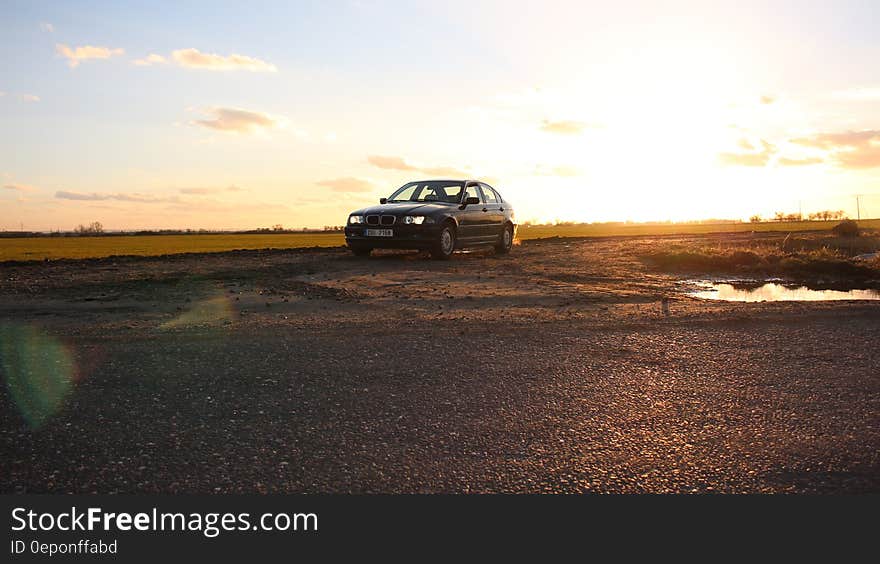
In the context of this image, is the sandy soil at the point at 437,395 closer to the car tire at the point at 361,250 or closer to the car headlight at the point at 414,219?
the car headlight at the point at 414,219

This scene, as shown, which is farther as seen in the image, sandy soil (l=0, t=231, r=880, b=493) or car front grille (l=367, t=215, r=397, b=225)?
car front grille (l=367, t=215, r=397, b=225)

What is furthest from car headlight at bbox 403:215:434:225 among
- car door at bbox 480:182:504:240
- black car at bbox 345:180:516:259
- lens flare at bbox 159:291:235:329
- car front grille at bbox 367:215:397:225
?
lens flare at bbox 159:291:235:329

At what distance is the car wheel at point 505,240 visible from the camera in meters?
18.7

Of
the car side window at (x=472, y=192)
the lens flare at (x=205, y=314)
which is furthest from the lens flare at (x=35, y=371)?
the car side window at (x=472, y=192)

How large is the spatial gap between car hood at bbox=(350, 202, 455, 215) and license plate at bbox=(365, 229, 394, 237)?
0.40m

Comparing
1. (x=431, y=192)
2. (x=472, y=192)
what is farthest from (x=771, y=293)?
(x=431, y=192)

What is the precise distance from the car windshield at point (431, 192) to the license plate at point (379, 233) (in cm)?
141

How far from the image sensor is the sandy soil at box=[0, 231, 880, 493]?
11.3ft

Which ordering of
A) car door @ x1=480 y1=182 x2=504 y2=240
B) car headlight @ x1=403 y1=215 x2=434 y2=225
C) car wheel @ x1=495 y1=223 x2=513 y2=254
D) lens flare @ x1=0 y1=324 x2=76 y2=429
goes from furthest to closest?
car wheel @ x1=495 y1=223 x2=513 y2=254 < car door @ x1=480 y1=182 x2=504 y2=240 < car headlight @ x1=403 y1=215 x2=434 y2=225 < lens flare @ x1=0 y1=324 x2=76 y2=429

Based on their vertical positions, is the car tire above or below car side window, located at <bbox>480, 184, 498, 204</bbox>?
below

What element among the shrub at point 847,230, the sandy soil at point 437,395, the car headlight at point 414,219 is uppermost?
the car headlight at point 414,219

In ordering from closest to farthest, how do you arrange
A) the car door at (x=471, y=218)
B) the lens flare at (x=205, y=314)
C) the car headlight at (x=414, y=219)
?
the lens flare at (x=205, y=314) → the car headlight at (x=414, y=219) → the car door at (x=471, y=218)

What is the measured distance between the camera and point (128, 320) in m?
8.23

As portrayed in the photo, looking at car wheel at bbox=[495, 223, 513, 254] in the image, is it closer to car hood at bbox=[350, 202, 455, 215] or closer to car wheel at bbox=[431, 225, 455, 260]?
car wheel at bbox=[431, 225, 455, 260]
